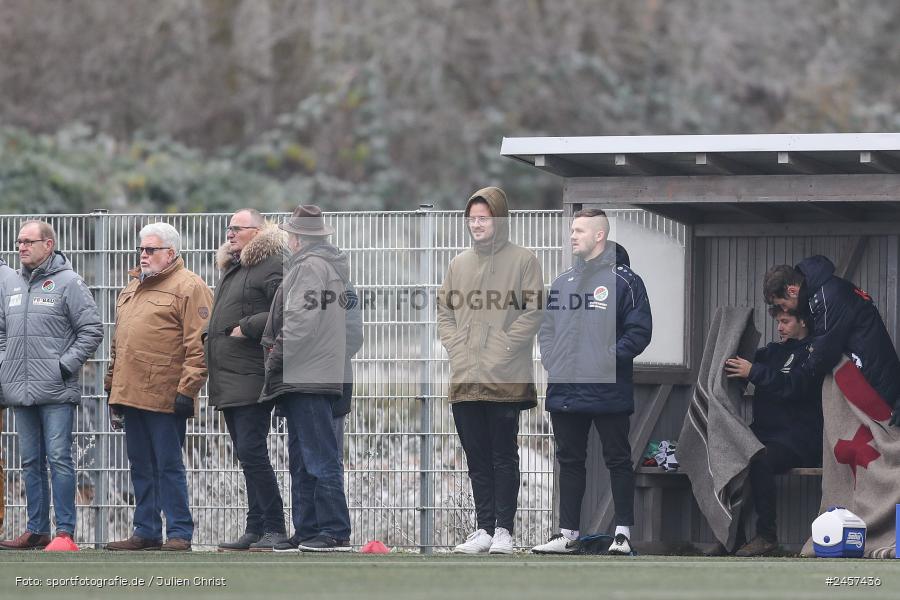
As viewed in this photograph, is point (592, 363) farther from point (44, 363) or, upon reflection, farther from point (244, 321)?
point (44, 363)

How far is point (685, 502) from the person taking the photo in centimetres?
1148

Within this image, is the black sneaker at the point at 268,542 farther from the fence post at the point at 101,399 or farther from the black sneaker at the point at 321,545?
the fence post at the point at 101,399

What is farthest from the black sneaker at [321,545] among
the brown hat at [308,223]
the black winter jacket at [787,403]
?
the black winter jacket at [787,403]

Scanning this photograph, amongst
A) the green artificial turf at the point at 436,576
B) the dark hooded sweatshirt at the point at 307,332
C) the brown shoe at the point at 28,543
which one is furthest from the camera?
the brown shoe at the point at 28,543

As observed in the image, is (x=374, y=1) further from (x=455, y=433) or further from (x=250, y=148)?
(x=455, y=433)

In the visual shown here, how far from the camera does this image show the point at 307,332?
10289 millimetres

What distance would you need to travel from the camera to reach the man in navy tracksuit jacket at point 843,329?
1041cm

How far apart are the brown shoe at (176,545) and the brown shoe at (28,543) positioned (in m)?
0.93

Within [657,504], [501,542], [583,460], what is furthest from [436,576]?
[657,504]

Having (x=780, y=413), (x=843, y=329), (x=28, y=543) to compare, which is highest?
(x=843, y=329)

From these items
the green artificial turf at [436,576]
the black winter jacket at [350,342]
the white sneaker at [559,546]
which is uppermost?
the black winter jacket at [350,342]

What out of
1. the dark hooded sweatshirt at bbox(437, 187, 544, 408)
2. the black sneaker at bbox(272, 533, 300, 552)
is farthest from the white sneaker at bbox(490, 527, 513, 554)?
the black sneaker at bbox(272, 533, 300, 552)

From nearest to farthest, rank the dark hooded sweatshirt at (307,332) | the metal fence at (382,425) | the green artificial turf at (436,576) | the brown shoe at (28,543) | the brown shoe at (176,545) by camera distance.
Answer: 1. the green artificial turf at (436,576)
2. the dark hooded sweatshirt at (307,332)
3. the brown shoe at (176,545)
4. the brown shoe at (28,543)
5. the metal fence at (382,425)

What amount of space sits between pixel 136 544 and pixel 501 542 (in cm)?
221
